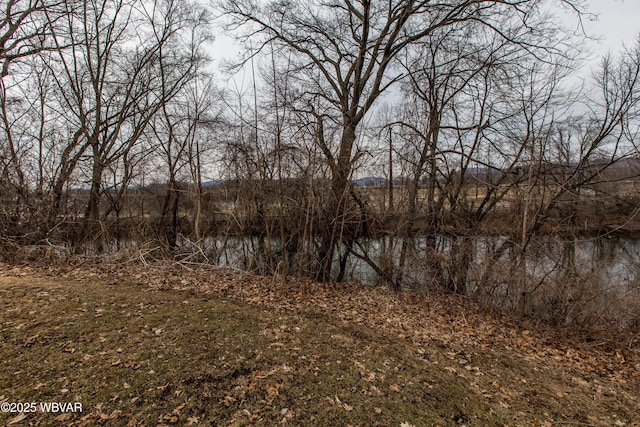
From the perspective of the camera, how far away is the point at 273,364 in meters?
3.33

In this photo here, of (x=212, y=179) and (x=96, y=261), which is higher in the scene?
(x=212, y=179)

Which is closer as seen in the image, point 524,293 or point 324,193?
point 524,293

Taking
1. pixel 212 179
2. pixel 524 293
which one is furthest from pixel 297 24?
pixel 524 293

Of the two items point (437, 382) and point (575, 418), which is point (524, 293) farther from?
point (437, 382)

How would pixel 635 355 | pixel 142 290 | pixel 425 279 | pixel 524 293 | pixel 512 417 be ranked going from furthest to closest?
pixel 425 279 → pixel 524 293 → pixel 142 290 → pixel 635 355 → pixel 512 417

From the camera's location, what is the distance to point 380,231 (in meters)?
8.53

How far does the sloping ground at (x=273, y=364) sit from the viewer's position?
261cm

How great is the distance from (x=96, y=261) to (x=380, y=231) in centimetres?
728

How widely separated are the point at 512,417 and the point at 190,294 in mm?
4934

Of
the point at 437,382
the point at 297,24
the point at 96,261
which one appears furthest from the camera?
the point at 297,24

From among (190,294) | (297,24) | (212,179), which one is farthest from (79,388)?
(297,24)

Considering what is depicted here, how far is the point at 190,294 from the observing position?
17.9 feet

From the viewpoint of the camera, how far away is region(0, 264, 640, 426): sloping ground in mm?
2613

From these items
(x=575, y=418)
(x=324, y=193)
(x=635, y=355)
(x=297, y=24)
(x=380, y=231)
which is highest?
(x=297, y=24)
